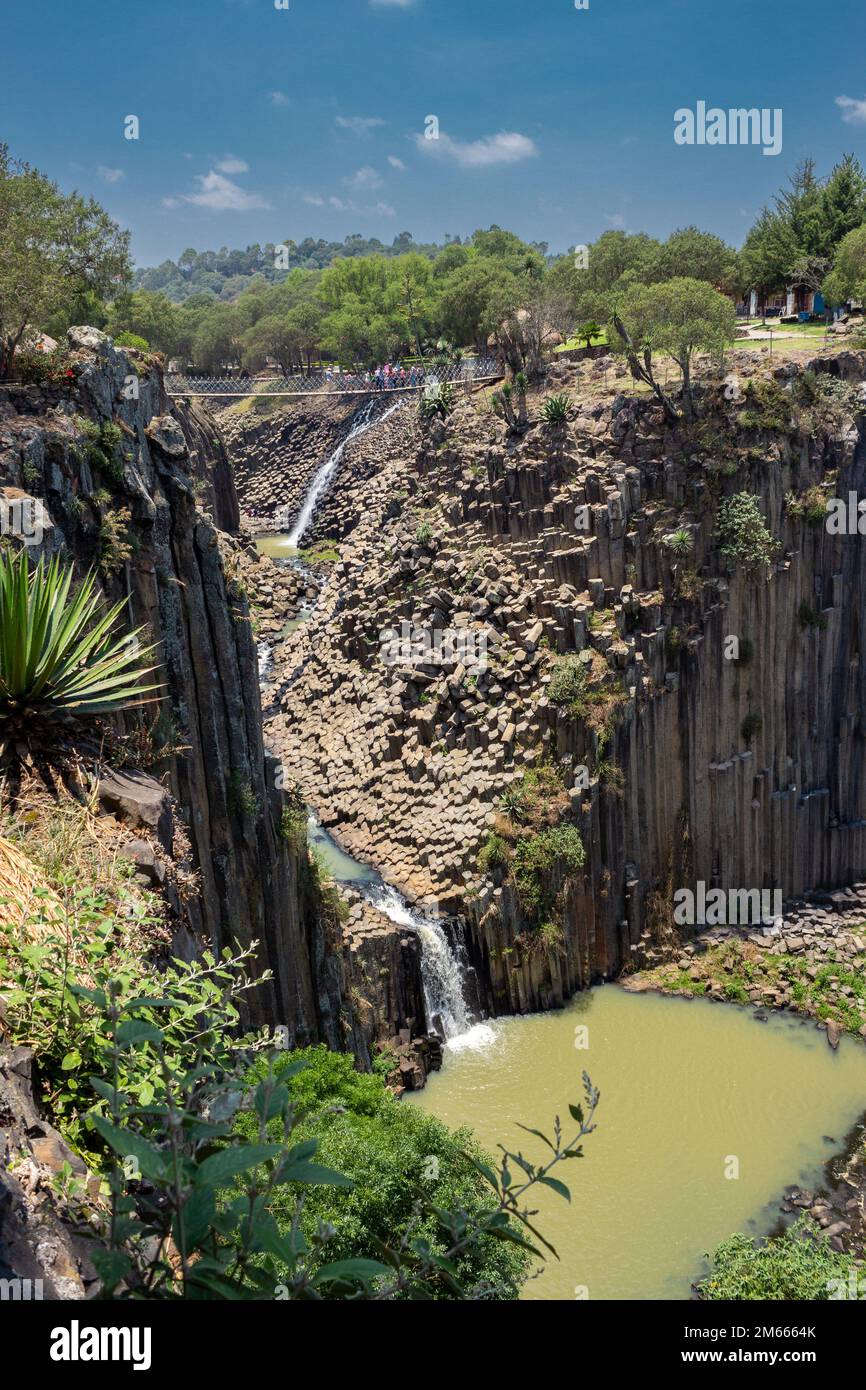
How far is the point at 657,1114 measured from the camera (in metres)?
20.5

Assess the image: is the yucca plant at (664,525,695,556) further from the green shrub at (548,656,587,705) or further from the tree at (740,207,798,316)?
the tree at (740,207,798,316)

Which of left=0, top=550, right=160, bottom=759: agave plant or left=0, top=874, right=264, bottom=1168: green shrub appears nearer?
left=0, top=874, right=264, bottom=1168: green shrub

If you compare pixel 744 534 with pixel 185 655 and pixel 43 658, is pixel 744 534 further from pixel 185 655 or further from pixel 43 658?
pixel 43 658

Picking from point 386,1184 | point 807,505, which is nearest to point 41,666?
point 386,1184

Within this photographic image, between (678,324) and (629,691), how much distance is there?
10.6m

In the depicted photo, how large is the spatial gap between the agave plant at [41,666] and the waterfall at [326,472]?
41.1 m

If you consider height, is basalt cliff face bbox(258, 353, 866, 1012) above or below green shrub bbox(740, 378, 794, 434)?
below

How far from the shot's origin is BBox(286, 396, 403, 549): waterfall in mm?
51000

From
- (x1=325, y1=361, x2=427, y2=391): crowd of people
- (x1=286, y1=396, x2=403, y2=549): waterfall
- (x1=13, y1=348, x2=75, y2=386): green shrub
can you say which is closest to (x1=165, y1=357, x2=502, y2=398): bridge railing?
(x1=325, y1=361, x2=427, y2=391): crowd of people

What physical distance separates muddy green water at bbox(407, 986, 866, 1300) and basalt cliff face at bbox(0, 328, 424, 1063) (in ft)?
12.8

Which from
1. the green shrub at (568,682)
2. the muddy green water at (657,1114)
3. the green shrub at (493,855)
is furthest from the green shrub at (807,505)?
the muddy green water at (657,1114)

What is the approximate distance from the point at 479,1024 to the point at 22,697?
57.2 feet

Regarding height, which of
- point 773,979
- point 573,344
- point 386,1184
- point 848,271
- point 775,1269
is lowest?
point 775,1269

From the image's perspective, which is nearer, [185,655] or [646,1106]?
[185,655]
